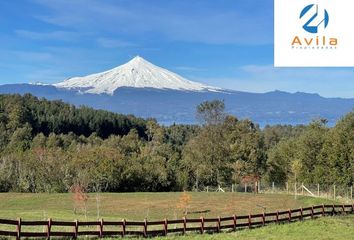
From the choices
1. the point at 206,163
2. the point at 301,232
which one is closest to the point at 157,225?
the point at 301,232

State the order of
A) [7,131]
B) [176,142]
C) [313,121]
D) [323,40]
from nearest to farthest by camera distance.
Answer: [323,40] < [313,121] < [7,131] < [176,142]

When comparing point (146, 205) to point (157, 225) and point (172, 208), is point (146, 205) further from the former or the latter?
point (157, 225)

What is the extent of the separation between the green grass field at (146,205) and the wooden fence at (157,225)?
330 inches

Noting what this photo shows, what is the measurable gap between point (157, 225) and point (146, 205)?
19.0 meters

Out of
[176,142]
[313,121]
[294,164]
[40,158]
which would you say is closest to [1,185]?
[40,158]

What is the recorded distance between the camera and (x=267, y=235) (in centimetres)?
2666

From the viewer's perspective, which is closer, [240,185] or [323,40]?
[323,40]

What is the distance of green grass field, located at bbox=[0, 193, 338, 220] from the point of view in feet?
139

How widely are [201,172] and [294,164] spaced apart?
14139 mm

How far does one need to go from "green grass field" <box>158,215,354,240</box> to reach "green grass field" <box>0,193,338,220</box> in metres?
11.2

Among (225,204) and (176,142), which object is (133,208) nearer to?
(225,204)

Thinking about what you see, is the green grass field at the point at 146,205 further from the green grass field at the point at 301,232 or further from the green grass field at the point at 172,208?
the green grass field at the point at 301,232

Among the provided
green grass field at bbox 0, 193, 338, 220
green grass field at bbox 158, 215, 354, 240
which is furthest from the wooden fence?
green grass field at bbox 0, 193, 338, 220

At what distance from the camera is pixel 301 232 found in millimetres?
27906
